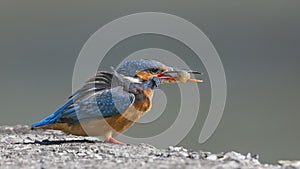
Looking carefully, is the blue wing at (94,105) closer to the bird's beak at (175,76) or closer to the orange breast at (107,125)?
the orange breast at (107,125)

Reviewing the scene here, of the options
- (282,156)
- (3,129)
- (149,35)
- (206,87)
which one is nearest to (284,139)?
(282,156)

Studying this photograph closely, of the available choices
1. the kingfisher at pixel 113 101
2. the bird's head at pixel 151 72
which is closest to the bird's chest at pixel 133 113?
the kingfisher at pixel 113 101

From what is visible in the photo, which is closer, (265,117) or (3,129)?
(3,129)

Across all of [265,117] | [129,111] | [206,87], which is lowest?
[129,111]

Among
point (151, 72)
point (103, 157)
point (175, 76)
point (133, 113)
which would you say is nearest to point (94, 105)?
point (133, 113)

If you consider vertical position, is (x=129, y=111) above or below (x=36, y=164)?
above

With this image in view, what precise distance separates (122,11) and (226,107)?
7.88m

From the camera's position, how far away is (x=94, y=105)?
6.75m

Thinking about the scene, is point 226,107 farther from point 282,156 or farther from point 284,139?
point 282,156

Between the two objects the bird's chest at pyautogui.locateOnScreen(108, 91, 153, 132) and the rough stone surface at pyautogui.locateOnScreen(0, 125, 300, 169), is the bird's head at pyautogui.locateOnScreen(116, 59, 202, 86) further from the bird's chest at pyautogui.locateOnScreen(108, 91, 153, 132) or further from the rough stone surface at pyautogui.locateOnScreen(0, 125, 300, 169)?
the rough stone surface at pyautogui.locateOnScreen(0, 125, 300, 169)

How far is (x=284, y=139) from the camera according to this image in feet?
39.0

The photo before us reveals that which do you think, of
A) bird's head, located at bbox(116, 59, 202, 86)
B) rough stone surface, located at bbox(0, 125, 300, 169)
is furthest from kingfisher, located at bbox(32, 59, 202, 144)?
rough stone surface, located at bbox(0, 125, 300, 169)

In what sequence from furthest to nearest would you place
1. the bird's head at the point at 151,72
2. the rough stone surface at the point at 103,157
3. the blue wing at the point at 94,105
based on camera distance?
1. the bird's head at the point at 151,72
2. the blue wing at the point at 94,105
3. the rough stone surface at the point at 103,157

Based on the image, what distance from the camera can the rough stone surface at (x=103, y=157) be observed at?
5457 mm
